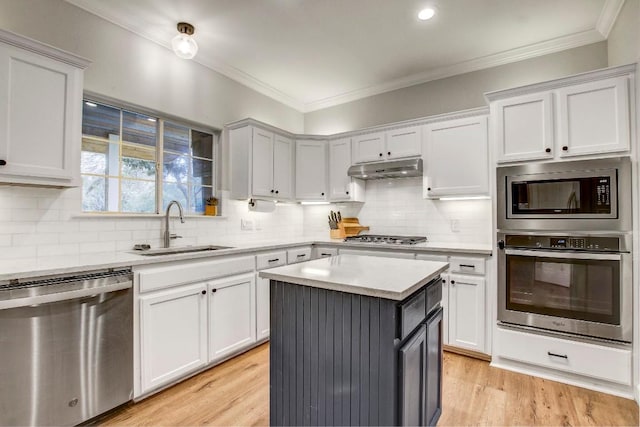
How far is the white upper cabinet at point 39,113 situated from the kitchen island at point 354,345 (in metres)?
1.55

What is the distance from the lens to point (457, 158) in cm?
307

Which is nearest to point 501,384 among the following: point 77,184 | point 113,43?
point 77,184

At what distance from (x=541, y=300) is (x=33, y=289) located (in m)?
3.28

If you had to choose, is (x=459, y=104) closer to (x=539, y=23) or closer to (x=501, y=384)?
(x=539, y=23)

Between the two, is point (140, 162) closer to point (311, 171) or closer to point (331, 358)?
point (311, 171)

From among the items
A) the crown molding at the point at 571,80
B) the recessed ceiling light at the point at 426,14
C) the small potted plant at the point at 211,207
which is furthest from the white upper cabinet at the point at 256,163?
the crown molding at the point at 571,80

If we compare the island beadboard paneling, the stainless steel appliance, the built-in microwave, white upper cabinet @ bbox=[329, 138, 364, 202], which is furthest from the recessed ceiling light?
the island beadboard paneling

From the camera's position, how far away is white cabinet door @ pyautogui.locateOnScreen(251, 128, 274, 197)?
3.36 m

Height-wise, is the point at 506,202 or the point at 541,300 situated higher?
the point at 506,202

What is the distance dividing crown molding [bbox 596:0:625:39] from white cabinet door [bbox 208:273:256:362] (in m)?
3.57

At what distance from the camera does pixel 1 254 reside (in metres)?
1.94

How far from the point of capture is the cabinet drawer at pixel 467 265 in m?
2.67

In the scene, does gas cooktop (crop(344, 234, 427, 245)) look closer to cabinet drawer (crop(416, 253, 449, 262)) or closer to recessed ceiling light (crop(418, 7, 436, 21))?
cabinet drawer (crop(416, 253, 449, 262))

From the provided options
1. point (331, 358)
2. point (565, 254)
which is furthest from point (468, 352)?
point (331, 358)
